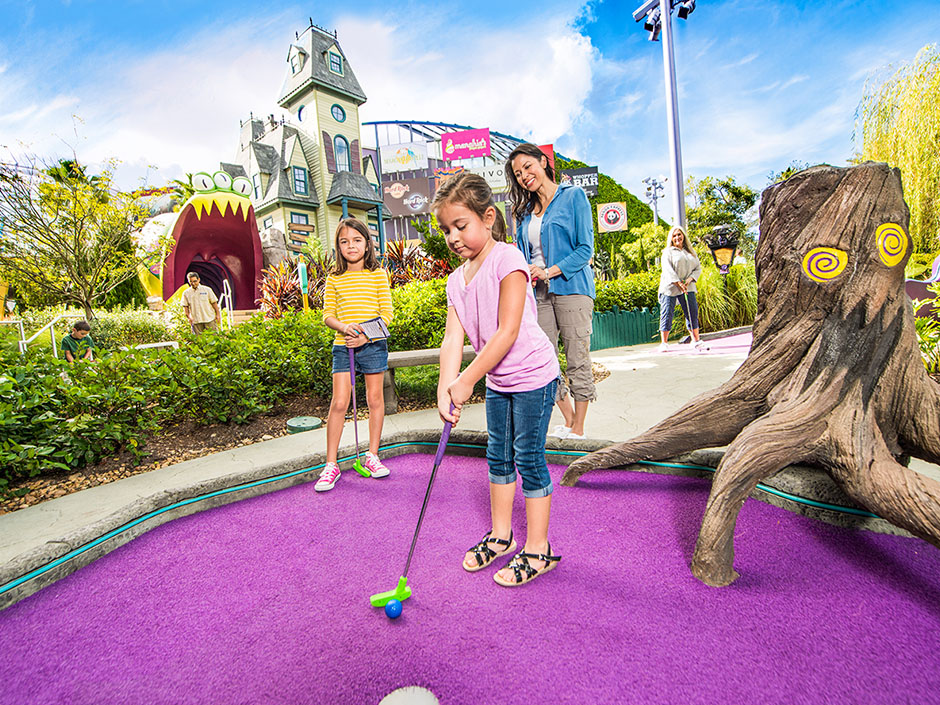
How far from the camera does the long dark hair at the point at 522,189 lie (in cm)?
265

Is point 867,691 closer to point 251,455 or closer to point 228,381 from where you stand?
point 251,455

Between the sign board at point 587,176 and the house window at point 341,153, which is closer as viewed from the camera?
the house window at point 341,153

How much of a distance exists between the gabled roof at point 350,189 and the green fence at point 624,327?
1544cm

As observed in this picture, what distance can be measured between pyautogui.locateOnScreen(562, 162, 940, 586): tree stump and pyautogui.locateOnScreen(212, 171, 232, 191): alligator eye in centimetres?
1763

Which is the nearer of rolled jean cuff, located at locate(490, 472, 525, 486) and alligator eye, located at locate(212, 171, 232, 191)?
rolled jean cuff, located at locate(490, 472, 525, 486)

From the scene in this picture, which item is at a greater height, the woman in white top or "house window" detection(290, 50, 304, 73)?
"house window" detection(290, 50, 304, 73)

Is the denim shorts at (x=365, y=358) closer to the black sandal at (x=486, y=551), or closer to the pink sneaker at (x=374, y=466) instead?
the pink sneaker at (x=374, y=466)

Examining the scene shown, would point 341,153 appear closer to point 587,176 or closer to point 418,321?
point 587,176

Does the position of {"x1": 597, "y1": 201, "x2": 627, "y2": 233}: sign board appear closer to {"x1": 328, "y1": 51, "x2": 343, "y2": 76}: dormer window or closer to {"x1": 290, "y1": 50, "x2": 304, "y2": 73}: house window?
{"x1": 328, "y1": 51, "x2": 343, "y2": 76}: dormer window

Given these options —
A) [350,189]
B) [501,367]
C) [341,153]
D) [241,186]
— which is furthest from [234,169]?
[501,367]

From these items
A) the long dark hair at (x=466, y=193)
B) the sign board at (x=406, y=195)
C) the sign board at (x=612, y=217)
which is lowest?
the long dark hair at (x=466, y=193)

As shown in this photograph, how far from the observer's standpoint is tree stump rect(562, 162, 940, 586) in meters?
1.53

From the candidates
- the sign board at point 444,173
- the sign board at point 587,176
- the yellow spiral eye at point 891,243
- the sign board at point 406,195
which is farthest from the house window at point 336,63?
the yellow spiral eye at point 891,243

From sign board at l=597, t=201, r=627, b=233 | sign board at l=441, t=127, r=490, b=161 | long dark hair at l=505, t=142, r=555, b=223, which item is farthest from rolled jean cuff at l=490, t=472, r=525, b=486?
sign board at l=441, t=127, r=490, b=161
